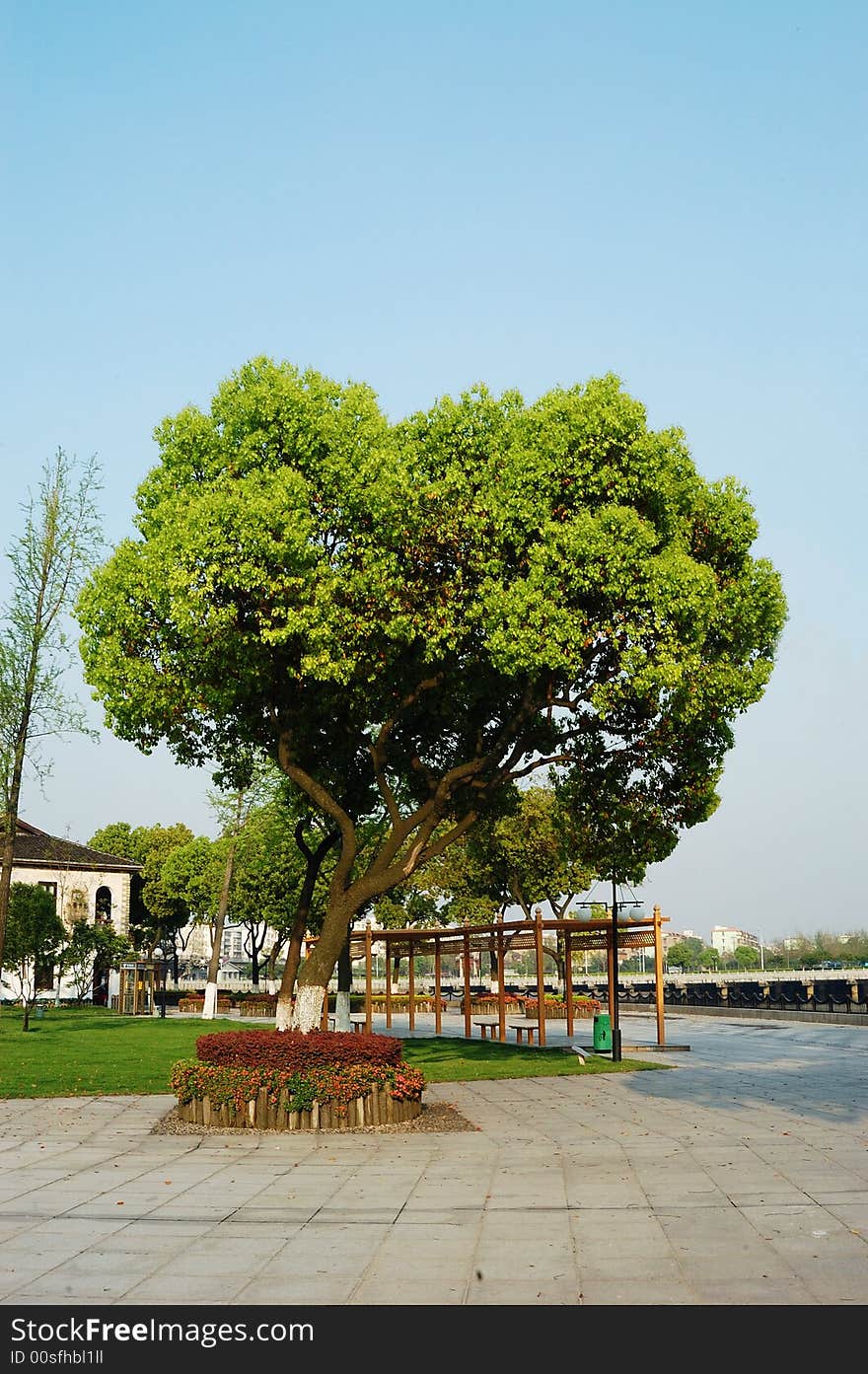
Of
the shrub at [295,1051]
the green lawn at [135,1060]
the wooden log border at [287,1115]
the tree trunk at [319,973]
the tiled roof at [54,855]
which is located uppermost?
the tiled roof at [54,855]

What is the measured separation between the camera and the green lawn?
68.8 feet

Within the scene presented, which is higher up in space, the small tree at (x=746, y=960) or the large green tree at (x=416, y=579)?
the large green tree at (x=416, y=579)

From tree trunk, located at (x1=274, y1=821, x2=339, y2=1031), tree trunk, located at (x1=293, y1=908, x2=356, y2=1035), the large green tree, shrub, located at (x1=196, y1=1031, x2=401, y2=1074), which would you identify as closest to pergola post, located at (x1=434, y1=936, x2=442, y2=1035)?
tree trunk, located at (x1=274, y1=821, x2=339, y2=1031)

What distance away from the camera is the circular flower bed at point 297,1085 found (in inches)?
597

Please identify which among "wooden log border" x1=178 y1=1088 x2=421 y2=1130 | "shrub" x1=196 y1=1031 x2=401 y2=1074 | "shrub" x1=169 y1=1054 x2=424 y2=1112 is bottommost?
"wooden log border" x1=178 y1=1088 x2=421 y2=1130

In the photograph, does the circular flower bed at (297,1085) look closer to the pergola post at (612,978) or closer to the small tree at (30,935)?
the pergola post at (612,978)

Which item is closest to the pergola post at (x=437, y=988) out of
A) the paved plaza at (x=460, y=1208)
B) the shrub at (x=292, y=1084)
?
the paved plaza at (x=460, y=1208)

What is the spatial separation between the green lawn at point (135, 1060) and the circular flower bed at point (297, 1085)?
524cm

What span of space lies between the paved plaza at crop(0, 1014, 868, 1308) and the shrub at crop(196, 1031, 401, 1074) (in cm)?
99

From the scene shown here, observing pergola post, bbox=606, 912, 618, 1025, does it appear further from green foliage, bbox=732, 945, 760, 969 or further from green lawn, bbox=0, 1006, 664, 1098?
green foliage, bbox=732, 945, 760, 969

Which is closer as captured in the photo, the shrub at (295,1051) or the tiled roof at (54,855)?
the shrub at (295,1051)

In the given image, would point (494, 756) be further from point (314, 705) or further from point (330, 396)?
point (330, 396)
